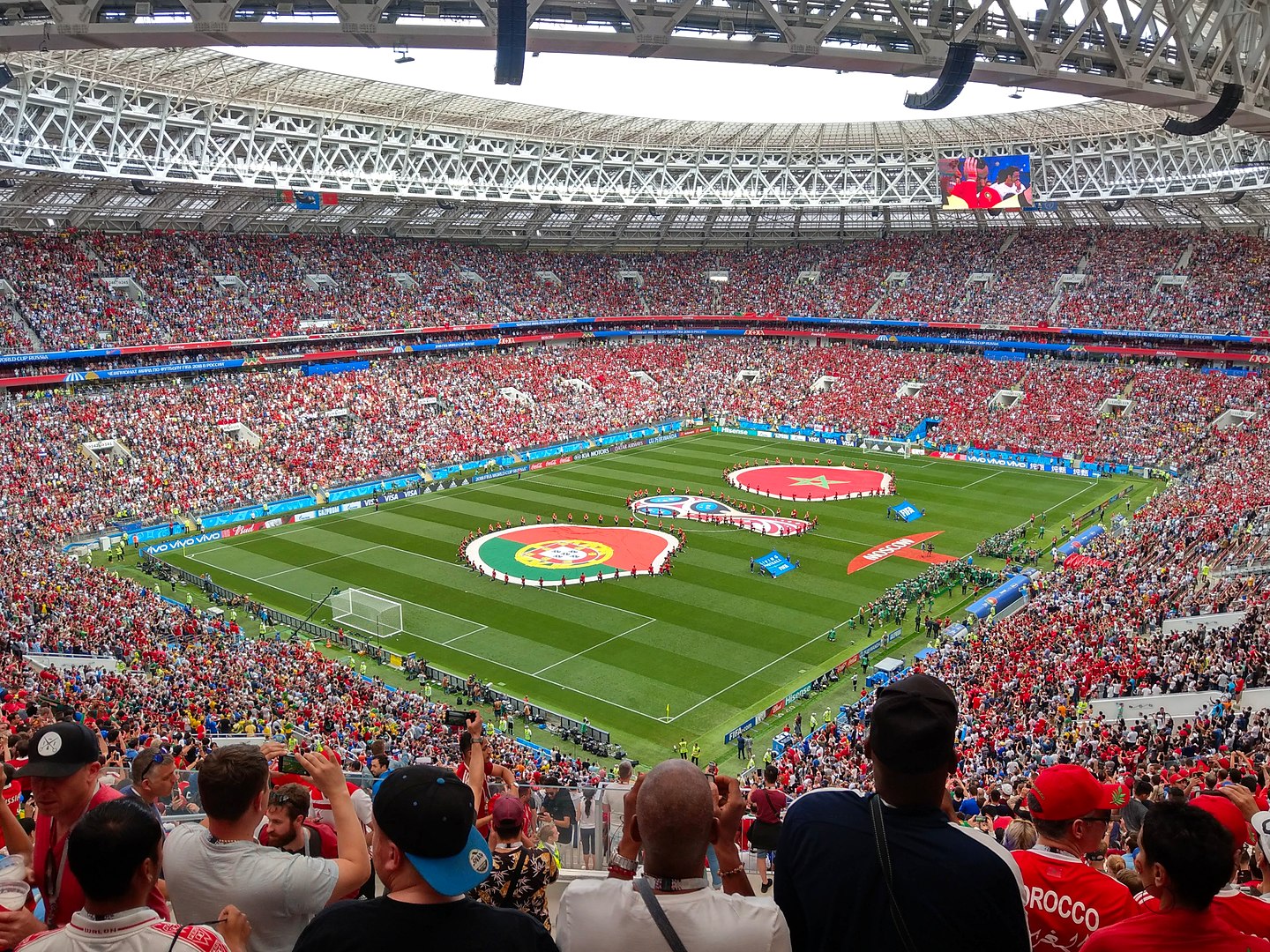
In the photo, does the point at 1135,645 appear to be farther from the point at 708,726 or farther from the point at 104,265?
the point at 104,265

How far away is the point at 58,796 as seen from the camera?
4922 mm

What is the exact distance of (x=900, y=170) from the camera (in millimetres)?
67438

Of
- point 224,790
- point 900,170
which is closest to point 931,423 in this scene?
point 900,170

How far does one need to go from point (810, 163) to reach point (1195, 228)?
25638mm

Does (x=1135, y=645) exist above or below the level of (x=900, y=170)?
below

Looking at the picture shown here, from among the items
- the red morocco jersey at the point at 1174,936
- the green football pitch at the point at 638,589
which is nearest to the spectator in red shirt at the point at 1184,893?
the red morocco jersey at the point at 1174,936

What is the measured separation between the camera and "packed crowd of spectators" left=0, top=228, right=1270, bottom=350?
5356cm

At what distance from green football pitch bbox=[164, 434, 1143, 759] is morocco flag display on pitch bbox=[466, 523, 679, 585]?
3.36 ft

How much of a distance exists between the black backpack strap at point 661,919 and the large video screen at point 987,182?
6355cm

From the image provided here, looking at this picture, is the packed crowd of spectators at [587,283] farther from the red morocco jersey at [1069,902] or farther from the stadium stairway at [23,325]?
the red morocco jersey at [1069,902]

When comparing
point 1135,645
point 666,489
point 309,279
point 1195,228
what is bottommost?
point 666,489

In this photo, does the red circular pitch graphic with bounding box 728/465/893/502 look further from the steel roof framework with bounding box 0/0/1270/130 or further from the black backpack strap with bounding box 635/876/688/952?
the black backpack strap with bounding box 635/876/688/952

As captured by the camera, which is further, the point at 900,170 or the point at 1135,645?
the point at 900,170

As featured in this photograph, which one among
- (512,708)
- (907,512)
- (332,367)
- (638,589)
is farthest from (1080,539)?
(332,367)
